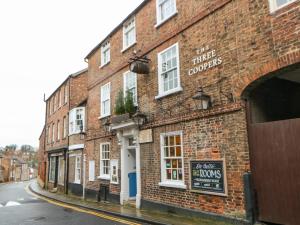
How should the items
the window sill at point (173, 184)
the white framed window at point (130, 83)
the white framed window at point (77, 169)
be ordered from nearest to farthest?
1. the window sill at point (173, 184)
2. the white framed window at point (130, 83)
3. the white framed window at point (77, 169)

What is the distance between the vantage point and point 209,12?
934cm

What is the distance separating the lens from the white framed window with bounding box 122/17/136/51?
13966mm

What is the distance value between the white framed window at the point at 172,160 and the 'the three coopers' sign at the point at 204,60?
2.23 metres

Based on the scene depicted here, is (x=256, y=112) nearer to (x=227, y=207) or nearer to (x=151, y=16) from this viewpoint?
(x=227, y=207)

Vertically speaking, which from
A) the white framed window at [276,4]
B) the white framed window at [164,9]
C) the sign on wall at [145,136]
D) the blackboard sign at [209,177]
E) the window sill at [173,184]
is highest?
the white framed window at [164,9]

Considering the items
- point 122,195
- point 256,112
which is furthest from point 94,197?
point 256,112

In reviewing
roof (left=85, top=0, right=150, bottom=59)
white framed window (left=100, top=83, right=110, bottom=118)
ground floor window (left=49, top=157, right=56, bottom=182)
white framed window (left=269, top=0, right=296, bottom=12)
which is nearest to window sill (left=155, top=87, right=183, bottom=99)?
white framed window (left=269, top=0, right=296, bottom=12)

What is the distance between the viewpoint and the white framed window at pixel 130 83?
43.4ft

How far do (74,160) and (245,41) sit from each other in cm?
1520

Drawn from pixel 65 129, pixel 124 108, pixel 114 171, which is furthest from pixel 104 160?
pixel 65 129

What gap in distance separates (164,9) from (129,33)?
120 inches

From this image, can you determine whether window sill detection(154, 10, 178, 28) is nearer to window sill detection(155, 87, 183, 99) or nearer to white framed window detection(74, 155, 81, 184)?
window sill detection(155, 87, 183, 99)

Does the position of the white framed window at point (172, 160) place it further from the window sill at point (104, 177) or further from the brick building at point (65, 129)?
the brick building at point (65, 129)

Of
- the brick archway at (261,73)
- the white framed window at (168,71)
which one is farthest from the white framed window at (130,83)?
the brick archway at (261,73)
